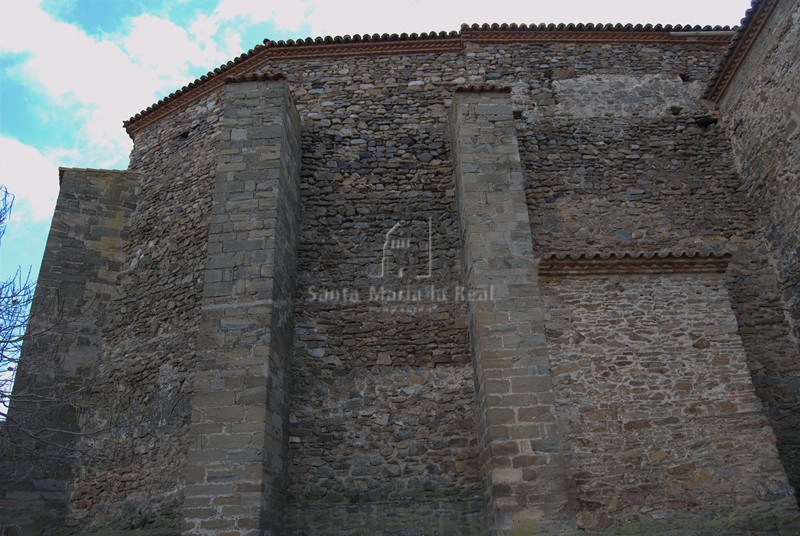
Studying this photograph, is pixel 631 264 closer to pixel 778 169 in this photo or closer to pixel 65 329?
pixel 778 169

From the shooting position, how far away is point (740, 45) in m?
9.22

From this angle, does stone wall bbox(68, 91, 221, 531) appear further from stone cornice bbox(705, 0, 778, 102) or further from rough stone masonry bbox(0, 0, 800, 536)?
stone cornice bbox(705, 0, 778, 102)

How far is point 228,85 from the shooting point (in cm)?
860

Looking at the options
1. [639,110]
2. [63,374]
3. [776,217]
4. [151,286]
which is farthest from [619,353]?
[63,374]

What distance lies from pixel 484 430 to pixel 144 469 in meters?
4.44

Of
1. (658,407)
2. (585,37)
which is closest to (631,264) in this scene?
(658,407)

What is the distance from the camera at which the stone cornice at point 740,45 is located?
873 cm

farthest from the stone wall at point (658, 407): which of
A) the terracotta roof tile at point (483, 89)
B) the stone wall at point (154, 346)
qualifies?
the stone wall at point (154, 346)

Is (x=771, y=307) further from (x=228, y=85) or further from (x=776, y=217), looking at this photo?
(x=228, y=85)

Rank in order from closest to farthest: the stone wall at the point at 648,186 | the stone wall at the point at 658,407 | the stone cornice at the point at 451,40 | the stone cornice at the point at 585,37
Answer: the stone wall at the point at 658,407 → the stone wall at the point at 648,186 → the stone cornice at the point at 451,40 → the stone cornice at the point at 585,37

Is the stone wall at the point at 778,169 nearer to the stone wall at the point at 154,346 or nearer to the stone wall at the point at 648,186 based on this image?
the stone wall at the point at 648,186

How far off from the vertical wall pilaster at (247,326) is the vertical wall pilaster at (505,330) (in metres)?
2.20

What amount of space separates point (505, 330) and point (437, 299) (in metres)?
1.66

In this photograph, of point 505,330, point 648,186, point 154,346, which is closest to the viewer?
point 505,330
